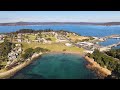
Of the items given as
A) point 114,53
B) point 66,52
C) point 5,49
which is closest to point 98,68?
point 114,53

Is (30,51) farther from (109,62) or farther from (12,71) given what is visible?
(109,62)

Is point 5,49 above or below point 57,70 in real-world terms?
above

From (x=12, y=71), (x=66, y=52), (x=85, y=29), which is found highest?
(x=85, y=29)

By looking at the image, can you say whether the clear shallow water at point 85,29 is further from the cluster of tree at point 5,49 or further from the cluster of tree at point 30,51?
the cluster of tree at point 30,51

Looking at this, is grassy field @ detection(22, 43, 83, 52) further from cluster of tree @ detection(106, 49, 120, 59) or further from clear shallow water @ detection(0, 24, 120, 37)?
cluster of tree @ detection(106, 49, 120, 59)

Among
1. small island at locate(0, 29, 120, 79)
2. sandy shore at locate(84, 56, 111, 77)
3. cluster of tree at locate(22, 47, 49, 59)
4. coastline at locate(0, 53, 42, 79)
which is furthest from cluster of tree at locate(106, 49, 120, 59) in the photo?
coastline at locate(0, 53, 42, 79)

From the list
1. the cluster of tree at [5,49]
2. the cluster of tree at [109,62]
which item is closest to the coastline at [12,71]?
the cluster of tree at [5,49]
